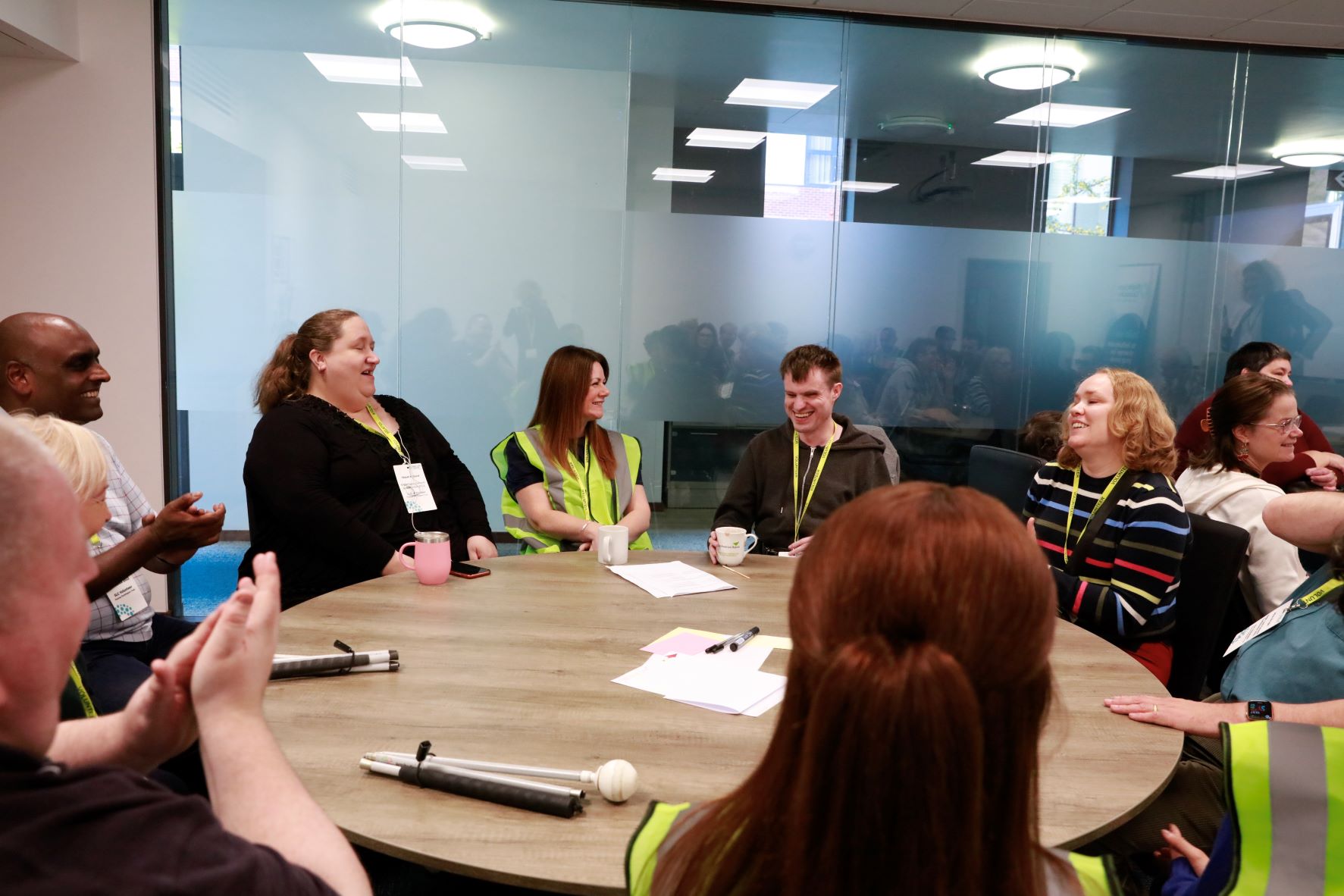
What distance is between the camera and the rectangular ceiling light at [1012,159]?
16.4 feet

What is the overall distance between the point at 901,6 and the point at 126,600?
4.42 metres

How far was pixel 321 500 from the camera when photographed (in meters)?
2.78

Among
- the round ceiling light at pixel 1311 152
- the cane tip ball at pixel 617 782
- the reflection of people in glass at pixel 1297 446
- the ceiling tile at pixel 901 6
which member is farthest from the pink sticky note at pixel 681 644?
the round ceiling light at pixel 1311 152

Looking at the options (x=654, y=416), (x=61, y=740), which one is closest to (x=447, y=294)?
(x=654, y=416)

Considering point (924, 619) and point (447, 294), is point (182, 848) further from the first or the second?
point (447, 294)

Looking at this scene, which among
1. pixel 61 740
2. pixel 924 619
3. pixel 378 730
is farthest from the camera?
pixel 378 730

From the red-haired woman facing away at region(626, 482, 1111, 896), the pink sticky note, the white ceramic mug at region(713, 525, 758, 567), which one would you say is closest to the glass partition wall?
the white ceramic mug at region(713, 525, 758, 567)

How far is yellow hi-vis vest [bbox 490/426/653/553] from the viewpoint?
3258mm

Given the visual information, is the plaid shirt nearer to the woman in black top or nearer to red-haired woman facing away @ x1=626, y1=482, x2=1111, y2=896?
the woman in black top

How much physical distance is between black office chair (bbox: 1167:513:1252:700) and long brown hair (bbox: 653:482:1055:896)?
1937 mm

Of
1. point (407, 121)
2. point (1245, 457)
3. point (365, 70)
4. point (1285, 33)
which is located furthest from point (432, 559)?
point (1285, 33)

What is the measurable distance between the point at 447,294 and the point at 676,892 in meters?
4.22

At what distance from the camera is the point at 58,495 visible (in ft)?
2.38

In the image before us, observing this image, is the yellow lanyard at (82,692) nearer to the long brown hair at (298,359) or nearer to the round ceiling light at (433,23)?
the long brown hair at (298,359)
